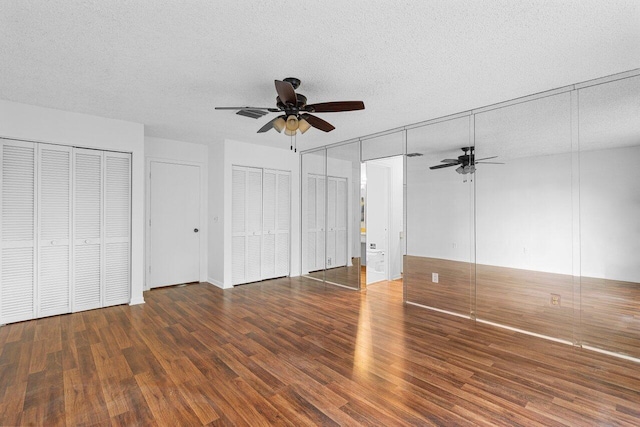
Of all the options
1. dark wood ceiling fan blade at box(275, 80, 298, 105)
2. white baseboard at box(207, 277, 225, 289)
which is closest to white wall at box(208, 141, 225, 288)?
white baseboard at box(207, 277, 225, 289)

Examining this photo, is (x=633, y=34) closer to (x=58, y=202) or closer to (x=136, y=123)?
(x=136, y=123)

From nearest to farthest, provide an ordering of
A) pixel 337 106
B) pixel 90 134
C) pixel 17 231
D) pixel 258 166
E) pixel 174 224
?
pixel 337 106, pixel 17 231, pixel 90 134, pixel 174 224, pixel 258 166

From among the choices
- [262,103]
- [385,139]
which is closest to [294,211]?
[385,139]

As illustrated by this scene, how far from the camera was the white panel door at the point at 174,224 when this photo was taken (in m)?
5.33

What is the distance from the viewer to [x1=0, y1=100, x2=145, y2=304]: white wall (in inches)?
142

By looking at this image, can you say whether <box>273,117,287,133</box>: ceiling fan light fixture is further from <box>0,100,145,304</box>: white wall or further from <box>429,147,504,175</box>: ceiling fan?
<box>0,100,145,304</box>: white wall

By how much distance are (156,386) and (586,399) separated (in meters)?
3.15

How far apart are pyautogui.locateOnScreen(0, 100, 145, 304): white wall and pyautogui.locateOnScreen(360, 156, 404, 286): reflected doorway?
3721 mm

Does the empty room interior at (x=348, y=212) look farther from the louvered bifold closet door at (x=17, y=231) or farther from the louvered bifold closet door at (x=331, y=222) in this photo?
the louvered bifold closet door at (x=331, y=222)

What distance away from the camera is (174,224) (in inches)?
218

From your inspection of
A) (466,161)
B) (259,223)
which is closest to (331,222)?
(259,223)

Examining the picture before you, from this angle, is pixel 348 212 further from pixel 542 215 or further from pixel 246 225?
pixel 542 215

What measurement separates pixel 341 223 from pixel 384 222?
0.87m

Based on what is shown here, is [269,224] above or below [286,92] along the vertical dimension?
below
